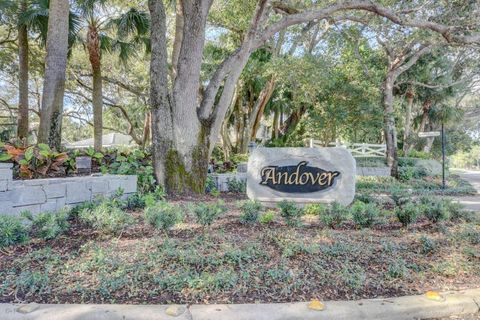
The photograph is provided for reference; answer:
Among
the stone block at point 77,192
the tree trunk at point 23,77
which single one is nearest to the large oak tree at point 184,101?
the stone block at point 77,192

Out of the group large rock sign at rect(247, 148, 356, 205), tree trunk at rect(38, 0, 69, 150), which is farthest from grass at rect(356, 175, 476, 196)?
tree trunk at rect(38, 0, 69, 150)

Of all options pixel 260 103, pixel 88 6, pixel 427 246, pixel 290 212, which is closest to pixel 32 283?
pixel 290 212

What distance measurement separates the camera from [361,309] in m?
2.27

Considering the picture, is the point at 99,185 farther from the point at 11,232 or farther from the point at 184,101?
the point at 184,101

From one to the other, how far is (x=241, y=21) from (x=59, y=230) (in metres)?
8.41

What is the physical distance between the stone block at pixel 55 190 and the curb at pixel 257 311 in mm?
2383

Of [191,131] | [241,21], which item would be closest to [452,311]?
[191,131]

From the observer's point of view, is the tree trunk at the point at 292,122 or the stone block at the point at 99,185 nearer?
the stone block at the point at 99,185

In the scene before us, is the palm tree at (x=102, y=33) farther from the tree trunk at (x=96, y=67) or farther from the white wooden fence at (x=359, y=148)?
the white wooden fence at (x=359, y=148)

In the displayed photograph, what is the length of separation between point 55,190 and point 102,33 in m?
7.79

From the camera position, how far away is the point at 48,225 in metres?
3.25

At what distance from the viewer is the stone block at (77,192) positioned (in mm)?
4579

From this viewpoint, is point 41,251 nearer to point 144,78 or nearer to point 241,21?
point 241,21

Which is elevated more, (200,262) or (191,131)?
(191,131)
